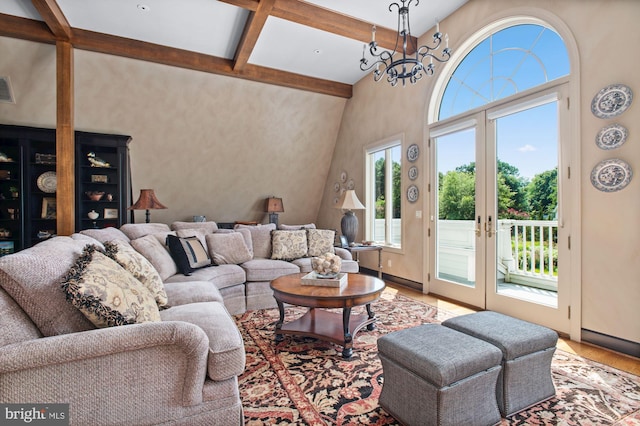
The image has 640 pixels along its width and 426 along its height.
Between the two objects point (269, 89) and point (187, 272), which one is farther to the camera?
point (269, 89)

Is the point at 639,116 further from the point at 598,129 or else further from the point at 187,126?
the point at 187,126

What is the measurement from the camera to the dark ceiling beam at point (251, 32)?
3.30 m

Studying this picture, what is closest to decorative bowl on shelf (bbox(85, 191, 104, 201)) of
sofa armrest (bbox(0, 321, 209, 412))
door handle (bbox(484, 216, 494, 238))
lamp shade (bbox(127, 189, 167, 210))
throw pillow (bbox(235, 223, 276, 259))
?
Answer: lamp shade (bbox(127, 189, 167, 210))

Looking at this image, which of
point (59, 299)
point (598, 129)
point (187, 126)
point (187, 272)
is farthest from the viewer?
point (187, 126)

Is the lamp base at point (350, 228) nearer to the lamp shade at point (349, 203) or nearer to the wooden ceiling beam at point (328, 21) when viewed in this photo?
the lamp shade at point (349, 203)

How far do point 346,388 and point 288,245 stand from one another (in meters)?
2.30

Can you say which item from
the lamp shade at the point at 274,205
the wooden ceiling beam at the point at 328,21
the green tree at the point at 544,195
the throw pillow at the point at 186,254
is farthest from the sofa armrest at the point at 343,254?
the wooden ceiling beam at the point at 328,21

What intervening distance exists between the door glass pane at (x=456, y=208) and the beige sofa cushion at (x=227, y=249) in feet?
7.91

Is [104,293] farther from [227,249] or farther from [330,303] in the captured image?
[227,249]

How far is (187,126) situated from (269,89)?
56.3 inches

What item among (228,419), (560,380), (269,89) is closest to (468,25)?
(269,89)

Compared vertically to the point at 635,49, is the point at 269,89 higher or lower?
higher

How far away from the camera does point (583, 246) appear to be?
264 cm

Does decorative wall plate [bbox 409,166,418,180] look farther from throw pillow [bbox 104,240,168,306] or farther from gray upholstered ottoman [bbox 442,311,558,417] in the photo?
throw pillow [bbox 104,240,168,306]
